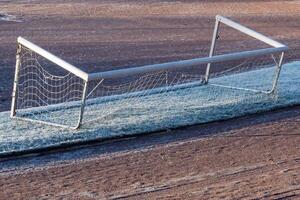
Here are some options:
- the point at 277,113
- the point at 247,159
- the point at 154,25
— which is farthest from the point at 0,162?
the point at 154,25

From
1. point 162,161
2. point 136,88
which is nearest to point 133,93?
point 136,88

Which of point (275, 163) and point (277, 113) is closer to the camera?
point (275, 163)

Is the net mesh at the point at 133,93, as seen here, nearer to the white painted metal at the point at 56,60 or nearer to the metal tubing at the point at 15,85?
the metal tubing at the point at 15,85

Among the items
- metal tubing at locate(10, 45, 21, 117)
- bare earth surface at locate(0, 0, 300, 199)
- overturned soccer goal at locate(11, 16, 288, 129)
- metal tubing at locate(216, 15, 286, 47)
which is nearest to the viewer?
bare earth surface at locate(0, 0, 300, 199)

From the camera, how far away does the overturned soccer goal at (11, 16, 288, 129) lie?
32.9ft

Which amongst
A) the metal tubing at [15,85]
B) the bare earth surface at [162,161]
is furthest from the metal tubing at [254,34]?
the metal tubing at [15,85]

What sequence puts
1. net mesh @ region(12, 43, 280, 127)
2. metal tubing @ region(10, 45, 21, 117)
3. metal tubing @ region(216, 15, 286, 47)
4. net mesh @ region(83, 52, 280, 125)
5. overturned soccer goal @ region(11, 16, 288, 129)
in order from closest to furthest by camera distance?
metal tubing @ region(10, 45, 21, 117), overturned soccer goal @ region(11, 16, 288, 129), net mesh @ region(12, 43, 280, 127), net mesh @ region(83, 52, 280, 125), metal tubing @ region(216, 15, 286, 47)

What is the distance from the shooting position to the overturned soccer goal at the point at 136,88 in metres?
10.0

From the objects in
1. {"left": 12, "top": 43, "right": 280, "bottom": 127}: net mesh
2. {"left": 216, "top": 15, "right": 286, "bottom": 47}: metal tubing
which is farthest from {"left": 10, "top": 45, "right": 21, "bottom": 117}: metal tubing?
{"left": 216, "top": 15, "right": 286, "bottom": 47}: metal tubing

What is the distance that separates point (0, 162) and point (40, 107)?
7.54ft

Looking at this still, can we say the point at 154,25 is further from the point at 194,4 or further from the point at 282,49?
the point at 282,49

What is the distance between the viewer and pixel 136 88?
12.6m

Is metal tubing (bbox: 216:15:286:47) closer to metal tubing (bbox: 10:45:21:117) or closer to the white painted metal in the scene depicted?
the white painted metal

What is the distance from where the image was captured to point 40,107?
423 inches
